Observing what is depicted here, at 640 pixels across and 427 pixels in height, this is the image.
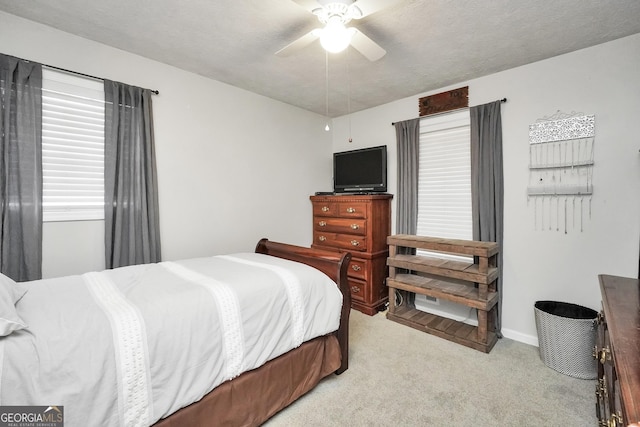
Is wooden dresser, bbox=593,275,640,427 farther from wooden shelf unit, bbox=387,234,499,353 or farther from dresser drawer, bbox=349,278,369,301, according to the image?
dresser drawer, bbox=349,278,369,301

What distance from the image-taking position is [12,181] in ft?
6.23

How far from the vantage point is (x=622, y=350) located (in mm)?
935

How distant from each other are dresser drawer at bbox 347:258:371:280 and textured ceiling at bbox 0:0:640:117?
199 cm

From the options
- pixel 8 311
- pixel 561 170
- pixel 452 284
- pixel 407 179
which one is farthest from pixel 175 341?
pixel 561 170

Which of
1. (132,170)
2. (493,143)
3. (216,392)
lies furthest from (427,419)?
(132,170)

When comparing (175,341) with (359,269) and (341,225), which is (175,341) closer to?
(359,269)

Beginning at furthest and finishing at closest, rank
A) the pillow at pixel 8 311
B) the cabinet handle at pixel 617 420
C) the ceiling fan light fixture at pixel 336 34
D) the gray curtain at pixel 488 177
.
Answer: the gray curtain at pixel 488 177 → the ceiling fan light fixture at pixel 336 34 → the pillow at pixel 8 311 → the cabinet handle at pixel 617 420

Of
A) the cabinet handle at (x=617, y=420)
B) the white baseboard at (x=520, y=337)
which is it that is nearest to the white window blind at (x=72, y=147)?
the cabinet handle at (x=617, y=420)

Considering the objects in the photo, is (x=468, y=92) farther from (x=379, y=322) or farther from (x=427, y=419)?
(x=427, y=419)

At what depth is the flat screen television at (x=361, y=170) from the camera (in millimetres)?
3457

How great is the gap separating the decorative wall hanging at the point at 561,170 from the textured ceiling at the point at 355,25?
2.02 ft

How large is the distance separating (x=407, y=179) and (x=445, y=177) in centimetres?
42

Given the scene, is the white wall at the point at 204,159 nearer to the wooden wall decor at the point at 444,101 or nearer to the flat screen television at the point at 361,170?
the flat screen television at the point at 361,170

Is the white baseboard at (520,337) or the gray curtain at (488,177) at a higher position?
the gray curtain at (488,177)
